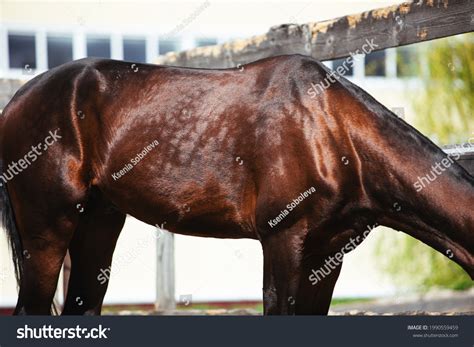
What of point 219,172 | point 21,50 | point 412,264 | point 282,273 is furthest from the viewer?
point 21,50

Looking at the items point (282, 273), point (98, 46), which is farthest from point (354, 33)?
point (98, 46)

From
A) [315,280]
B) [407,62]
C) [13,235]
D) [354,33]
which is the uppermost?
[407,62]

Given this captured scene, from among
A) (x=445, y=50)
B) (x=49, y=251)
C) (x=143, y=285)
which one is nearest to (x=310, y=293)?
(x=49, y=251)

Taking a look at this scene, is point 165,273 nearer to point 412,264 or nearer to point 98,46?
point 412,264

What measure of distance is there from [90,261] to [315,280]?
1412 mm

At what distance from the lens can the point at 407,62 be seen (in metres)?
11.9

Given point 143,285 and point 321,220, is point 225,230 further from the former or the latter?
point 143,285

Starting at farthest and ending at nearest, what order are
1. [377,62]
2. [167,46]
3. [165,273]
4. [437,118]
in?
[377,62] → [167,46] → [437,118] → [165,273]

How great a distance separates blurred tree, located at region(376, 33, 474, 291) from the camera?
1062 cm

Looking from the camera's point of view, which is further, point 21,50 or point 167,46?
point 167,46

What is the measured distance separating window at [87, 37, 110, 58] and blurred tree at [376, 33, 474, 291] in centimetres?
418

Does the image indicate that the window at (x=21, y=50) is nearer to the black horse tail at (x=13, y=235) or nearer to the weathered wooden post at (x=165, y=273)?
the weathered wooden post at (x=165, y=273)

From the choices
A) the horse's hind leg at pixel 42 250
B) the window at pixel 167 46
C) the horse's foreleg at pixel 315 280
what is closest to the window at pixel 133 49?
the window at pixel 167 46

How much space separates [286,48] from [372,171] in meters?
2.10
